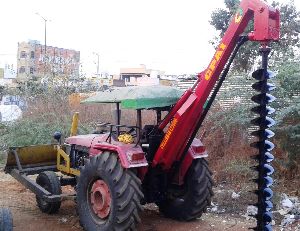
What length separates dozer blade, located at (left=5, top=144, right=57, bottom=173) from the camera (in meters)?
7.88

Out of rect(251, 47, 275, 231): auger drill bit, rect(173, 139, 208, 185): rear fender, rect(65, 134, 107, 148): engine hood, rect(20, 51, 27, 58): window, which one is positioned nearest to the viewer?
rect(251, 47, 275, 231): auger drill bit

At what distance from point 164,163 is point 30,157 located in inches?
125

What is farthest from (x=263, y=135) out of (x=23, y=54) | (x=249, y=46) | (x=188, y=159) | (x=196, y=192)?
(x=23, y=54)

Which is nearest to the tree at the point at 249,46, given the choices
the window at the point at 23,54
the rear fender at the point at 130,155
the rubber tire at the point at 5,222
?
the rear fender at the point at 130,155

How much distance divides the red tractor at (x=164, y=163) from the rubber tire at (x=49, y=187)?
0.02 metres

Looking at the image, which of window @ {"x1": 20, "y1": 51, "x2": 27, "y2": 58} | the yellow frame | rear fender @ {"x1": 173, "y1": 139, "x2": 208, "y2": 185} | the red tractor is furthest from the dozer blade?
window @ {"x1": 20, "y1": 51, "x2": 27, "y2": 58}

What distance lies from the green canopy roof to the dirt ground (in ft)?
6.55

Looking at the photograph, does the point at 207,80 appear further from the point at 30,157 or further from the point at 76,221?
the point at 30,157

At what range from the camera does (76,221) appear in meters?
7.05

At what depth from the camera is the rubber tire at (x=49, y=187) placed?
720cm

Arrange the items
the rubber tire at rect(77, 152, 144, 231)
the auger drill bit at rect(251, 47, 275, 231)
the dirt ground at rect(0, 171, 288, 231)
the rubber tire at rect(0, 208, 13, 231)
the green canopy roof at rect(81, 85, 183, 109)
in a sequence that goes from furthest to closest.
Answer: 1. the dirt ground at rect(0, 171, 288, 231)
2. the green canopy roof at rect(81, 85, 183, 109)
3. the rubber tire at rect(77, 152, 144, 231)
4. the rubber tire at rect(0, 208, 13, 231)
5. the auger drill bit at rect(251, 47, 275, 231)

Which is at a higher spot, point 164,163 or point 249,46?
point 249,46

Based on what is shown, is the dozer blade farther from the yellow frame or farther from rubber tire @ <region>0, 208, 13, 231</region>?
rubber tire @ <region>0, 208, 13, 231</region>

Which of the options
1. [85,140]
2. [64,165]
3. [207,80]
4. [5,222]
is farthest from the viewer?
[64,165]
